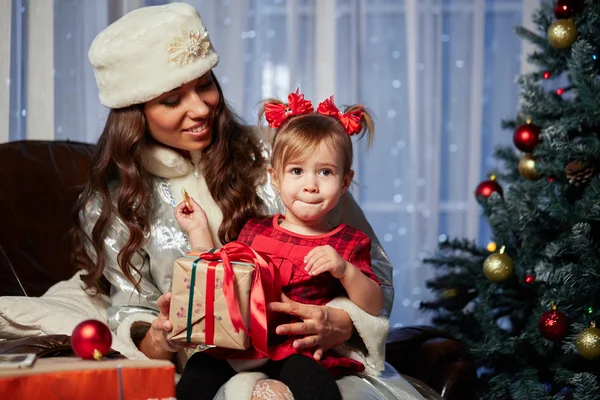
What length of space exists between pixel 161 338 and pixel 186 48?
83 cm

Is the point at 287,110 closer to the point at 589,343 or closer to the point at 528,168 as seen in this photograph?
the point at 528,168

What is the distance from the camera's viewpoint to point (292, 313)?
1.89m

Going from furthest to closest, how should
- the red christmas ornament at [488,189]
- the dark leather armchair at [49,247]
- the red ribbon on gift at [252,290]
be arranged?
the red christmas ornament at [488,189], the dark leather armchair at [49,247], the red ribbon on gift at [252,290]

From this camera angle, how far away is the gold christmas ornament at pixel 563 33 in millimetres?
2625

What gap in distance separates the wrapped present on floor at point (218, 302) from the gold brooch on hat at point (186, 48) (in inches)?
26.1

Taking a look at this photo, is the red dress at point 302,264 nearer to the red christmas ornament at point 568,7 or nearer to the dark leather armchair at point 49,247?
the dark leather armchair at point 49,247

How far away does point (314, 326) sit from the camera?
1.89m

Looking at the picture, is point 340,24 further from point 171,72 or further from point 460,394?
point 460,394

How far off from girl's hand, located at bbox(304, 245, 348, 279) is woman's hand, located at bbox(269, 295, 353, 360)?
0.11 metres

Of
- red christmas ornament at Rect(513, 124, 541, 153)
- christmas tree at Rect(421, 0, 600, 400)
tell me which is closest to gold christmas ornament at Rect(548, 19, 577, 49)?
christmas tree at Rect(421, 0, 600, 400)

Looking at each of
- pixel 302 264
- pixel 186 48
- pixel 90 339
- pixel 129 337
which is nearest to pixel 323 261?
pixel 302 264

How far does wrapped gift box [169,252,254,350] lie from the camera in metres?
Answer: 1.73

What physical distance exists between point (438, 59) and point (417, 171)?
22.9 inches

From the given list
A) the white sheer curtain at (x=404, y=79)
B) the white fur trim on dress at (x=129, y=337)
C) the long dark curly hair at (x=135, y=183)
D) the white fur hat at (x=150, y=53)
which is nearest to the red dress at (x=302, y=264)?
the long dark curly hair at (x=135, y=183)
